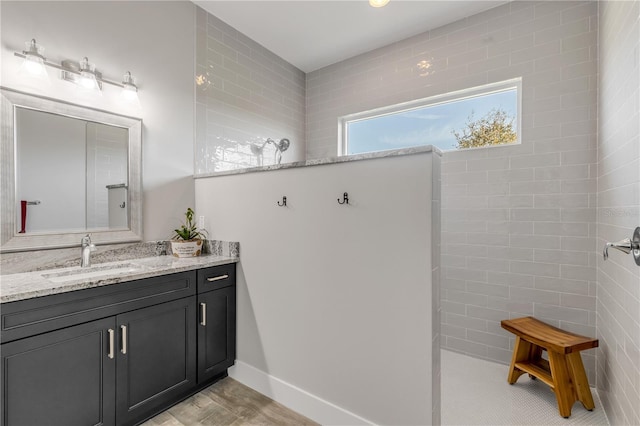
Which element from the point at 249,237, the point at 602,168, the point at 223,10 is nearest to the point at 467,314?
the point at 602,168

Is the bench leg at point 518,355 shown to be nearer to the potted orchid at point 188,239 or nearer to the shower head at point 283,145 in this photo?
the potted orchid at point 188,239

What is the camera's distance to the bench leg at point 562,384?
1784 millimetres

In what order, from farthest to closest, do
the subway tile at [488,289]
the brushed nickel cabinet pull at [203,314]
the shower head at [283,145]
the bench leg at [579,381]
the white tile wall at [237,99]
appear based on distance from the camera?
the shower head at [283,145]
the white tile wall at [237,99]
the subway tile at [488,289]
the brushed nickel cabinet pull at [203,314]
the bench leg at [579,381]

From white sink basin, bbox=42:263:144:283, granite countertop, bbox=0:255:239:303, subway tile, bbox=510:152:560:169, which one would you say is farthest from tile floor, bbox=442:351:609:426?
white sink basin, bbox=42:263:144:283

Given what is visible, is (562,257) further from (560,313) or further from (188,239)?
(188,239)

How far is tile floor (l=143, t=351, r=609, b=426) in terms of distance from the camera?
1.76 meters

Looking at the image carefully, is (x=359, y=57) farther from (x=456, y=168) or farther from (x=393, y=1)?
(x=456, y=168)

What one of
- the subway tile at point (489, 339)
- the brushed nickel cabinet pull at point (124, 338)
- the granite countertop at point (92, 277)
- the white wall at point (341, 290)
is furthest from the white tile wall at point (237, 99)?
the subway tile at point (489, 339)

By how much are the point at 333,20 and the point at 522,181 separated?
6.93ft

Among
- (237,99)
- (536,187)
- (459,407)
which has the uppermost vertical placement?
(237,99)

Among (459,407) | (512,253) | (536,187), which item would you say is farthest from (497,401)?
(536,187)

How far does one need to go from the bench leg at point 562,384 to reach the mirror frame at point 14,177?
2879mm

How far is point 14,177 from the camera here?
5.45 feet

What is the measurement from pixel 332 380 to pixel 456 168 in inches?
78.6
